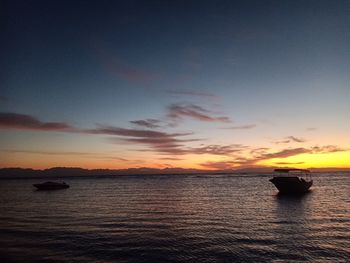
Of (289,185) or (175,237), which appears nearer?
(175,237)

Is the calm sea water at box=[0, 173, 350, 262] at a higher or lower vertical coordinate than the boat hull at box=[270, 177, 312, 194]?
lower

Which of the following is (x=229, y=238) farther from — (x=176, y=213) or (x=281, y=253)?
(x=176, y=213)

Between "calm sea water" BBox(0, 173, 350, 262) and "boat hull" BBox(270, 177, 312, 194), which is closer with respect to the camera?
"calm sea water" BBox(0, 173, 350, 262)

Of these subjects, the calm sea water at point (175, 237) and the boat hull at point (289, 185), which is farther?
the boat hull at point (289, 185)

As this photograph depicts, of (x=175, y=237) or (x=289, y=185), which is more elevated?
(x=289, y=185)

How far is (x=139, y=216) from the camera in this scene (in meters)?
42.0

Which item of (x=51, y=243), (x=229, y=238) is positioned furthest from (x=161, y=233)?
(x=51, y=243)

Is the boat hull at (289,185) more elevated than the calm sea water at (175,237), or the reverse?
the boat hull at (289,185)

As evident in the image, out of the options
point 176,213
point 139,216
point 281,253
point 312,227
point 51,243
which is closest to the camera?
point 281,253

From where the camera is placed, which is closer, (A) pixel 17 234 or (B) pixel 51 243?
(B) pixel 51 243

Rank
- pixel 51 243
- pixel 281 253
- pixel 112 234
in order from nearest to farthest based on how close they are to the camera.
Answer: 1. pixel 281 253
2. pixel 51 243
3. pixel 112 234

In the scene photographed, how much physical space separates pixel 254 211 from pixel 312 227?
13595mm

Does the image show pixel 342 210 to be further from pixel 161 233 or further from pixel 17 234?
pixel 17 234

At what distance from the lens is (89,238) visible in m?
28.0
